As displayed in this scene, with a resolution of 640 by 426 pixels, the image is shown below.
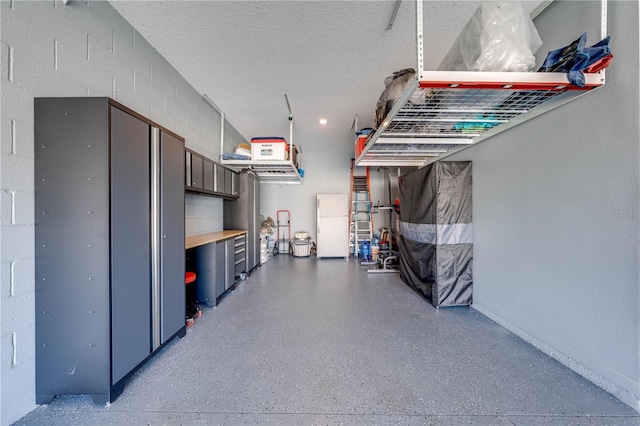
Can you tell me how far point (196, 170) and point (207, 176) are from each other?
0.27m

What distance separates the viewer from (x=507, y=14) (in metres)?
1.24

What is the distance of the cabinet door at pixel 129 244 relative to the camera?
134 centimetres

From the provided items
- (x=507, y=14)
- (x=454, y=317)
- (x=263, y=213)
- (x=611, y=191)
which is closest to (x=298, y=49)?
(x=507, y=14)

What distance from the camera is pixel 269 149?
335 centimetres

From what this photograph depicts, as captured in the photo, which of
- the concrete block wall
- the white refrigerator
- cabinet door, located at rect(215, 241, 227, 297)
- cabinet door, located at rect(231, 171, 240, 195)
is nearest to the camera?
the concrete block wall

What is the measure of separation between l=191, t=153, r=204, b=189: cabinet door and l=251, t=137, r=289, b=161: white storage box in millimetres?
865

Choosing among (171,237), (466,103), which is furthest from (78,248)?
(466,103)

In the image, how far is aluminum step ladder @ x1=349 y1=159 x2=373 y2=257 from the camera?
5.80 metres

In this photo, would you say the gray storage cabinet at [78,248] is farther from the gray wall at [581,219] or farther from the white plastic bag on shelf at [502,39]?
the gray wall at [581,219]

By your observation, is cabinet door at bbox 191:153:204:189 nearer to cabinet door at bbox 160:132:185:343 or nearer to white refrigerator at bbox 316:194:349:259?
cabinet door at bbox 160:132:185:343

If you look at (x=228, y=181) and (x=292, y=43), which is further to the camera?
(x=228, y=181)

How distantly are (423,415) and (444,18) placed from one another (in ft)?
9.30

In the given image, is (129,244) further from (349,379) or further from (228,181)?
(228,181)

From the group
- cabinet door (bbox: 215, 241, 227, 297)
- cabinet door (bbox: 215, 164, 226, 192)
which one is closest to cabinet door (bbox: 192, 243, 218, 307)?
cabinet door (bbox: 215, 241, 227, 297)
